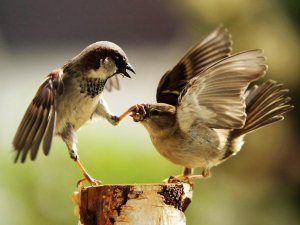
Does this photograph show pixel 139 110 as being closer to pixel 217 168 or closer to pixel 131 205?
pixel 131 205

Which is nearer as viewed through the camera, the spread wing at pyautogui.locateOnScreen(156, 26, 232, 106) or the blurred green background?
the spread wing at pyautogui.locateOnScreen(156, 26, 232, 106)

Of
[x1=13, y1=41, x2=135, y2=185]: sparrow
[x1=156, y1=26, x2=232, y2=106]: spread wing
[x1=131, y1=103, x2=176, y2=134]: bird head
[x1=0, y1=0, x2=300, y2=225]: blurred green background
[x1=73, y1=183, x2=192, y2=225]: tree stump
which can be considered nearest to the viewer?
[x1=73, y1=183, x2=192, y2=225]: tree stump

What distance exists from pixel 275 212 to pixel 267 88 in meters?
2.35

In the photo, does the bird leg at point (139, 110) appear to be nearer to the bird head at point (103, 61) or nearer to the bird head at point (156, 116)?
the bird head at point (156, 116)

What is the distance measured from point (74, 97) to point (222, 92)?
0.65 metres

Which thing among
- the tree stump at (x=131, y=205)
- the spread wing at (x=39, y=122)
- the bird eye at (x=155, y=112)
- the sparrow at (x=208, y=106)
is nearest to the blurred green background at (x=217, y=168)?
the sparrow at (x=208, y=106)

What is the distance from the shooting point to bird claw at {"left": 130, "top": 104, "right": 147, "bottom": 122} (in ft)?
10.7

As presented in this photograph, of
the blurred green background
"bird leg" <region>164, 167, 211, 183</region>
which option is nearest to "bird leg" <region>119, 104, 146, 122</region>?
"bird leg" <region>164, 167, 211, 183</region>

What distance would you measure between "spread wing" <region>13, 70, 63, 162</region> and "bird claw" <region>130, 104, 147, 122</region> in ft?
1.37

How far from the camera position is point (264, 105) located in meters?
3.66

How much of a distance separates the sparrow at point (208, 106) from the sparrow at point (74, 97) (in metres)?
0.26

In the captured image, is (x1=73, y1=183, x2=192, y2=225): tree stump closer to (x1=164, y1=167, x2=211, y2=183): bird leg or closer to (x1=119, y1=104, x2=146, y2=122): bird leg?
(x1=164, y1=167, x2=211, y2=183): bird leg

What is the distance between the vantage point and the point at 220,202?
5879mm

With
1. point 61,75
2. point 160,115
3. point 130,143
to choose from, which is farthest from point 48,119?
point 130,143
